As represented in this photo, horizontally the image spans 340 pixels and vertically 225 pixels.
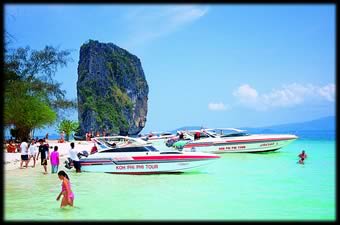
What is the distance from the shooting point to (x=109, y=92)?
335 ft

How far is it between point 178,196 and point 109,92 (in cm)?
9002

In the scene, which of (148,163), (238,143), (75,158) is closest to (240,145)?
(238,143)

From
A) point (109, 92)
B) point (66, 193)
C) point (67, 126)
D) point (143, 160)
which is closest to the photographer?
point (66, 193)

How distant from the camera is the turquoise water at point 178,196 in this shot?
10.9m

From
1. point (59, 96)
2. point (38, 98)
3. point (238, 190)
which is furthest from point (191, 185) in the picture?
point (59, 96)

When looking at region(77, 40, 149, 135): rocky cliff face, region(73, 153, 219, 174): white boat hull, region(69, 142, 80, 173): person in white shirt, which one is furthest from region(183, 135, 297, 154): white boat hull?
region(77, 40, 149, 135): rocky cliff face

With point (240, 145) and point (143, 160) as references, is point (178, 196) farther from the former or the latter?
point (240, 145)

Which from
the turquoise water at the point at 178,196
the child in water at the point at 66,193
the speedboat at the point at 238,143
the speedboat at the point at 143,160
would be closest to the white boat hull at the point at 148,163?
the speedboat at the point at 143,160

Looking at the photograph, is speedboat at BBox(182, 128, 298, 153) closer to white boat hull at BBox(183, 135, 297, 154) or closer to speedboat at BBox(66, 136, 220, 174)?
white boat hull at BBox(183, 135, 297, 154)

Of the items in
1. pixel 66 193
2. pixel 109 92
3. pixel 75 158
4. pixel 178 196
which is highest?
pixel 109 92

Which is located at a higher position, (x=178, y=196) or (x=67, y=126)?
(x=67, y=126)

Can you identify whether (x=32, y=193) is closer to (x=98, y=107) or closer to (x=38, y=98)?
(x=38, y=98)

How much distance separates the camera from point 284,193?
14.5m

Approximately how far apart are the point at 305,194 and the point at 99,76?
90045 mm
